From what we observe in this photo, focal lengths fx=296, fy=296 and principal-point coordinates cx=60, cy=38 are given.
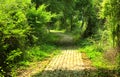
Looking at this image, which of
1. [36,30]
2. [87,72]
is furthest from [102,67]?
[36,30]

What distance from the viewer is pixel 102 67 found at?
16.1 m

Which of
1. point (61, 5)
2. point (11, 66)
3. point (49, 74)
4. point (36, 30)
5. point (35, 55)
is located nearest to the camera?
point (11, 66)

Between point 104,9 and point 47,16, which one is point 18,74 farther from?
point 47,16

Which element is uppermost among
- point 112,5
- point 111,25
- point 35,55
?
point 112,5

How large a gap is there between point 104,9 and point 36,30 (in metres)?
8.93

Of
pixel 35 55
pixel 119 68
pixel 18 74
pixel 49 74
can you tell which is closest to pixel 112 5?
pixel 119 68

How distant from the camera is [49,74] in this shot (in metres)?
14.1

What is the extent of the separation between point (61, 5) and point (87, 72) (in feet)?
62.2

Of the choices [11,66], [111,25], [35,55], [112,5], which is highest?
[112,5]

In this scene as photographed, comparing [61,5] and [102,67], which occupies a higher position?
[61,5]

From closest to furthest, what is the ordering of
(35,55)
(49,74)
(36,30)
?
(49,74) < (35,55) < (36,30)

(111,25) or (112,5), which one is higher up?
(112,5)

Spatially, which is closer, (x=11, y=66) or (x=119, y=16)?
(x=11, y=66)

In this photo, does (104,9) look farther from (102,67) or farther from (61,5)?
(61,5)
